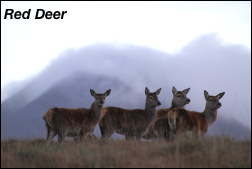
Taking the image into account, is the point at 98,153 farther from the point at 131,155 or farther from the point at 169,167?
the point at 169,167

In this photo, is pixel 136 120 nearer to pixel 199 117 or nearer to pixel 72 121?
pixel 199 117

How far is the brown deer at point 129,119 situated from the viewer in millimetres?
20047

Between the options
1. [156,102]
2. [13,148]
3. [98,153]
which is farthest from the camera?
[156,102]

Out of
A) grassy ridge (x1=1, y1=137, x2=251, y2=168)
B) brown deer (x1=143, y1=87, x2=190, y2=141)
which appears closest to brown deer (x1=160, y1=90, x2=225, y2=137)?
brown deer (x1=143, y1=87, x2=190, y2=141)

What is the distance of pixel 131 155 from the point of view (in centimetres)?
1374

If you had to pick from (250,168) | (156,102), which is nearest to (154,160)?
(250,168)

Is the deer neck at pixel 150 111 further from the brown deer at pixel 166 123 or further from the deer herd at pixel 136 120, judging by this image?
the brown deer at pixel 166 123

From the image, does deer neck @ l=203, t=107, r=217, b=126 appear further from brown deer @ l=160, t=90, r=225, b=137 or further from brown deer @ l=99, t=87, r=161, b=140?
brown deer @ l=99, t=87, r=161, b=140

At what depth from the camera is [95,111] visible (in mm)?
19594

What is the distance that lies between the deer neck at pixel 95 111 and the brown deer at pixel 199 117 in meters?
2.30

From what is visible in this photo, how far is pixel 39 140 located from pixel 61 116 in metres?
0.95

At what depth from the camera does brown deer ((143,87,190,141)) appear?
18.8 metres

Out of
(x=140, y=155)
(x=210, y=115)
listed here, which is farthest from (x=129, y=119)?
(x=140, y=155)

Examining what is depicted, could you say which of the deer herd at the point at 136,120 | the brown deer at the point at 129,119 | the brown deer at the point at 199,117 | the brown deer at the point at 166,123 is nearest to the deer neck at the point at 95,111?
the deer herd at the point at 136,120
